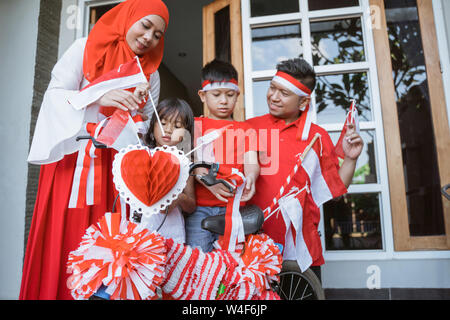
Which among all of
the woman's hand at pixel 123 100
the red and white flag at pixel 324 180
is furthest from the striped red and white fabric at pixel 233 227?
the red and white flag at pixel 324 180

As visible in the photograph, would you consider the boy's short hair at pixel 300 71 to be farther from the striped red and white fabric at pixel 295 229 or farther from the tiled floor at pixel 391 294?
the tiled floor at pixel 391 294

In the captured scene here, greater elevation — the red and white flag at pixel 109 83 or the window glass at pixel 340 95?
the window glass at pixel 340 95

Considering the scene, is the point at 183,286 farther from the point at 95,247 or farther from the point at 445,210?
the point at 445,210

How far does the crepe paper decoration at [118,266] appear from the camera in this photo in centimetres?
79

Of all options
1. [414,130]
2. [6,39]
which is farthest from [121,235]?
[6,39]

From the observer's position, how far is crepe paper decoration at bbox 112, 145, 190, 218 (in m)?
0.84

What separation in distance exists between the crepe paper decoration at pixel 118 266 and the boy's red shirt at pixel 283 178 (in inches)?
31.1

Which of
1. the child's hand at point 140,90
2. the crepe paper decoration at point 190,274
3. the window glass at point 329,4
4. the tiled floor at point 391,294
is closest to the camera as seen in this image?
the crepe paper decoration at point 190,274

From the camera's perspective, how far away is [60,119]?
1.26m

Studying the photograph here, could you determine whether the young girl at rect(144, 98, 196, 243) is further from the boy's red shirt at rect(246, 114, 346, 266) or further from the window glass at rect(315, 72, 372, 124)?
the window glass at rect(315, 72, 372, 124)

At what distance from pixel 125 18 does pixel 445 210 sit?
239 centimetres

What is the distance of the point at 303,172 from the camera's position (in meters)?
1.51

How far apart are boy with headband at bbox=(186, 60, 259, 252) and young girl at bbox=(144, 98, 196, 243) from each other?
5 cm

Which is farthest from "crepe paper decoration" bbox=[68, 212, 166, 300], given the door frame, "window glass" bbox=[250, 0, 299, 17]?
"window glass" bbox=[250, 0, 299, 17]
